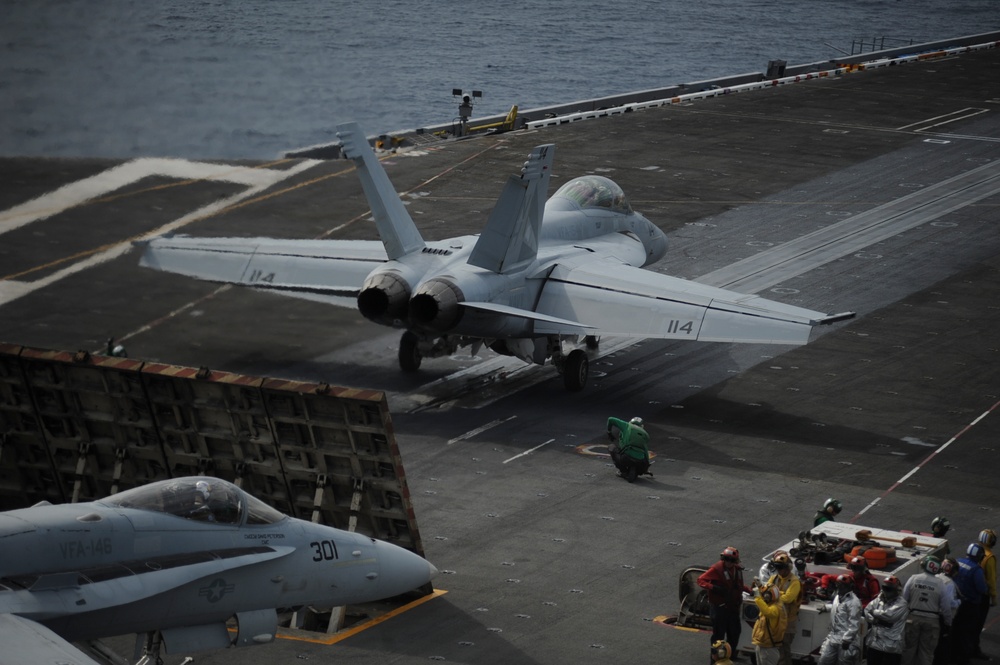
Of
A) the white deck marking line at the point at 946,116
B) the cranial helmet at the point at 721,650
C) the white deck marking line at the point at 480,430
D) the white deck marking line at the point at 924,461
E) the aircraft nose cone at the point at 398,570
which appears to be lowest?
the white deck marking line at the point at 924,461

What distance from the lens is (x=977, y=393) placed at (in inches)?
1321

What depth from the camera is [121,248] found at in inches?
1745

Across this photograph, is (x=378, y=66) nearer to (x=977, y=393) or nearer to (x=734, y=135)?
(x=734, y=135)

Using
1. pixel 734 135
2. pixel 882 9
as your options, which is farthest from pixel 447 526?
pixel 882 9

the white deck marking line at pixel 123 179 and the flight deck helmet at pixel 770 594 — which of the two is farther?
the white deck marking line at pixel 123 179

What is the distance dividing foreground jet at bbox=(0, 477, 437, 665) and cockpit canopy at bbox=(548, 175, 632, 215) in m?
17.5

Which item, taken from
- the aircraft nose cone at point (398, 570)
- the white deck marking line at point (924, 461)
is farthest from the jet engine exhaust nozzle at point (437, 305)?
the aircraft nose cone at point (398, 570)

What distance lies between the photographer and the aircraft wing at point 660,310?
30609 millimetres

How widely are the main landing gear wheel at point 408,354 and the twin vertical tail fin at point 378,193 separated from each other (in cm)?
277

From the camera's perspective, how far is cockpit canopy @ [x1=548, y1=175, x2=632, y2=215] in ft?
119

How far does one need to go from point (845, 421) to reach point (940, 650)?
38.5 ft

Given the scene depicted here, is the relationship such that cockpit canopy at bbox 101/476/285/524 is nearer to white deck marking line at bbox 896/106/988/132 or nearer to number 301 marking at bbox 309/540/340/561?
number 301 marking at bbox 309/540/340/561

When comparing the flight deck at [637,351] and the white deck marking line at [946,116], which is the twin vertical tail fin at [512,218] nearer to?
the flight deck at [637,351]

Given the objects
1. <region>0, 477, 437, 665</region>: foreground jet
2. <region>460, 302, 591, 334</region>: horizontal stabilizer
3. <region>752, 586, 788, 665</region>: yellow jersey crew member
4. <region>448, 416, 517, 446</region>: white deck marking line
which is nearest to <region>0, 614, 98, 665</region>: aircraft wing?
<region>0, 477, 437, 665</region>: foreground jet
